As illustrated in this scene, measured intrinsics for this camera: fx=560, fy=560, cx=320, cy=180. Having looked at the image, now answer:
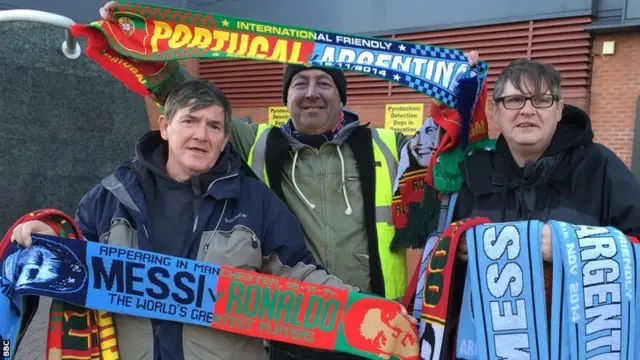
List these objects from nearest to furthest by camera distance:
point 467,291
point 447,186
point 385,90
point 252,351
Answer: point 467,291 → point 252,351 → point 447,186 → point 385,90

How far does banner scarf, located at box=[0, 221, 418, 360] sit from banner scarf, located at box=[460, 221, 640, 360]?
0.40 meters

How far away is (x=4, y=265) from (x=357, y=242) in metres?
1.49

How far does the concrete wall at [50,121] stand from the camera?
437cm

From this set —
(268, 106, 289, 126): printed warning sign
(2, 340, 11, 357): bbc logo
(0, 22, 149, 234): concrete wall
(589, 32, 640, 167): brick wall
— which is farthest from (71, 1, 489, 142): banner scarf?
(268, 106, 289, 126): printed warning sign

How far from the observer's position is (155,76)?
2.61 metres

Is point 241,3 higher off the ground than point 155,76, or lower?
higher

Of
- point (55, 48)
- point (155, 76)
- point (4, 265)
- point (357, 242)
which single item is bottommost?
point (4, 265)

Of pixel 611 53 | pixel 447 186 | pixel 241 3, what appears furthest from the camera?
pixel 241 3

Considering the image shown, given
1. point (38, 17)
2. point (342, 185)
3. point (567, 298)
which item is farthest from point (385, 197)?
point (38, 17)

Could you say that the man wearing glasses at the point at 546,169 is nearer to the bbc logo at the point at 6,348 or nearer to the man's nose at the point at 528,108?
the man's nose at the point at 528,108

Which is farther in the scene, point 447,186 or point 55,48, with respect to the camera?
point 55,48

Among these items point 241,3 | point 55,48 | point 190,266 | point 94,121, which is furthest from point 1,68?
point 241,3

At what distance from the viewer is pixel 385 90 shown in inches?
396

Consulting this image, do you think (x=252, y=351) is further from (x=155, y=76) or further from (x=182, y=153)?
(x=155, y=76)
